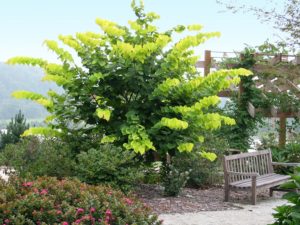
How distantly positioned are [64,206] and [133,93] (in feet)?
20.0

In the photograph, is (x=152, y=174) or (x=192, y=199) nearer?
(x=192, y=199)

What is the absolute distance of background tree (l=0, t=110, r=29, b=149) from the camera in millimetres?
17172

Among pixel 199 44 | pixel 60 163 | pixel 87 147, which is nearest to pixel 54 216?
pixel 60 163

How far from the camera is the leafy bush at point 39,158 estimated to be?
30.2ft

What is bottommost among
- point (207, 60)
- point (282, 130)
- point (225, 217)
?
point (225, 217)

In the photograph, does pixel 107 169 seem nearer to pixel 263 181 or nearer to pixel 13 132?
pixel 263 181

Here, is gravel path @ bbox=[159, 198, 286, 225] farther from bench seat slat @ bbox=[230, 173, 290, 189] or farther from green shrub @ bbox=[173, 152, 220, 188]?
green shrub @ bbox=[173, 152, 220, 188]

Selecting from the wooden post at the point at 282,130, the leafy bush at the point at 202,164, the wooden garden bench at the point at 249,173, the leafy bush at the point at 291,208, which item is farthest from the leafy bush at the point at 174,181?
the wooden post at the point at 282,130

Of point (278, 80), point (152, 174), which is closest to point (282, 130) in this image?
point (278, 80)

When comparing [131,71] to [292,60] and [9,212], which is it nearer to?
[9,212]

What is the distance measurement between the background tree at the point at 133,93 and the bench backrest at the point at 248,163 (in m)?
0.60

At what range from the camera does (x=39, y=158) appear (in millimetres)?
9555

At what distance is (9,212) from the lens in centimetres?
474

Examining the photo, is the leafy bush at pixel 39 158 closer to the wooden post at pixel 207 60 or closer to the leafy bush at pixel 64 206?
the leafy bush at pixel 64 206
